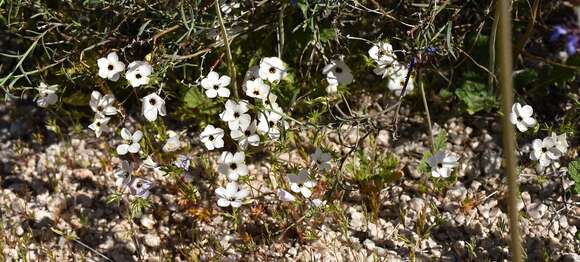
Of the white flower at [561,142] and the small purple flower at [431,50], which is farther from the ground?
the white flower at [561,142]

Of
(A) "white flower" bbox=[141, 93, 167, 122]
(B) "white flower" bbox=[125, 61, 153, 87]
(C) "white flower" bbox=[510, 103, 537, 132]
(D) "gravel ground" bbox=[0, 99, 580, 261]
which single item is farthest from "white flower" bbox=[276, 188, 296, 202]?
(C) "white flower" bbox=[510, 103, 537, 132]

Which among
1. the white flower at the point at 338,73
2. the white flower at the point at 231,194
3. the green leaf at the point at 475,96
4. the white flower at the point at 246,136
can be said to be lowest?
the white flower at the point at 231,194

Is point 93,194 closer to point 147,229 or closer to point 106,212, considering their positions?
point 106,212

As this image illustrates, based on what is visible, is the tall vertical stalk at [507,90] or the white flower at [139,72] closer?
the tall vertical stalk at [507,90]

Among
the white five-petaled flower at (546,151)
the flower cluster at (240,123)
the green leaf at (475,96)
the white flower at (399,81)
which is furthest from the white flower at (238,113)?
the white five-petaled flower at (546,151)

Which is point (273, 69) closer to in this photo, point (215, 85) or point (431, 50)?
point (215, 85)

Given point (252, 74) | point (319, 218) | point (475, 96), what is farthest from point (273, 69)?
point (475, 96)

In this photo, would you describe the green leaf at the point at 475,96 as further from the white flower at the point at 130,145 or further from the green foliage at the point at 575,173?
the white flower at the point at 130,145
